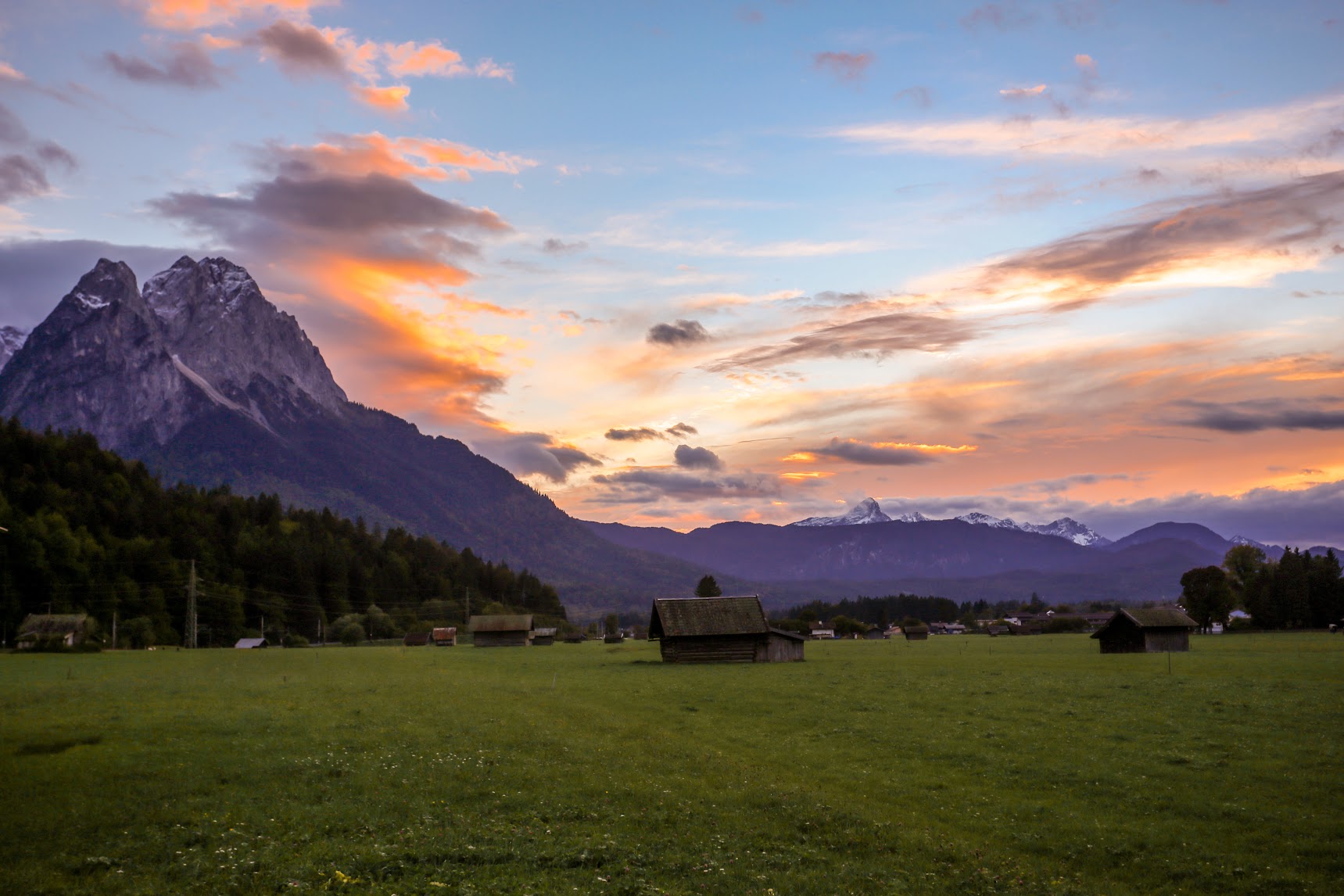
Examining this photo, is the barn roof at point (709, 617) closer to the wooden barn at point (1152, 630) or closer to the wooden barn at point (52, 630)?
the wooden barn at point (1152, 630)

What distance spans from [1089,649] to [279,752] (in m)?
82.9

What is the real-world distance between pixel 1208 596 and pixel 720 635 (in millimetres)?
93031

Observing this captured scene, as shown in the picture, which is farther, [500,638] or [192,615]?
[500,638]

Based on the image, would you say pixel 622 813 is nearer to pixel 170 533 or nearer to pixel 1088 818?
pixel 1088 818

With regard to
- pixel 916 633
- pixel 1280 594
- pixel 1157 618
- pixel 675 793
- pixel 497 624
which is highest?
pixel 675 793

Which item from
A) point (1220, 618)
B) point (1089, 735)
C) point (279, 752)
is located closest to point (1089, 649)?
point (1220, 618)

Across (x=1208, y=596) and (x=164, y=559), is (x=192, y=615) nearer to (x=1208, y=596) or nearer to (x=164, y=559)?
(x=164, y=559)

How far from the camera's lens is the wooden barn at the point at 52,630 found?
88256 millimetres

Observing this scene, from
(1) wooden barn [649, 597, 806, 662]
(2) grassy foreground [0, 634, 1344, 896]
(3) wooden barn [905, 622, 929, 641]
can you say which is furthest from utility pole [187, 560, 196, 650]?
(3) wooden barn [905, 622, 929, 641]

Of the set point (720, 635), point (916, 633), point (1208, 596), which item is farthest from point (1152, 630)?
point (916, 633)

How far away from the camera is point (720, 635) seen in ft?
238

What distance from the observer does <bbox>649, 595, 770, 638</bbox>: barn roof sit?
238 feet

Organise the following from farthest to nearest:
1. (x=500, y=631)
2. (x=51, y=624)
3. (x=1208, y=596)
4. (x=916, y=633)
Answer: (x=916, y=633), (x=500, y=631), (x=1208, y=596), (x=51, y=624)

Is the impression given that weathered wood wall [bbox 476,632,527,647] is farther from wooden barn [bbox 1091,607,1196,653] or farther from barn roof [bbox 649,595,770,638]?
wooden barn [bbox 1091,607,1196,653]
